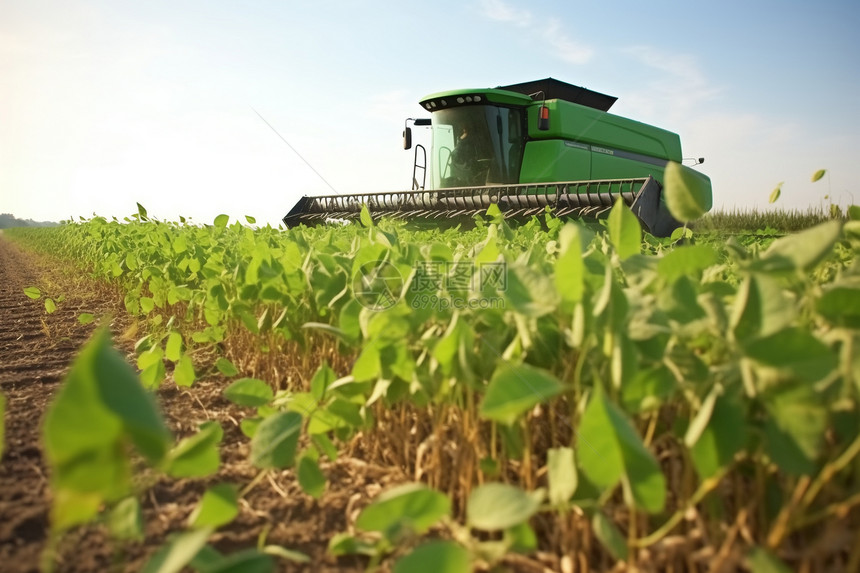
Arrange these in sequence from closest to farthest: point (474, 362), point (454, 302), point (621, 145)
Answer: point (474, 362)
point (454, 302)
point (621, 145)

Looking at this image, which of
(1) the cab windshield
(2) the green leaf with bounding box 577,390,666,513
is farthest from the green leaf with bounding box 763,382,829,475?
(1) the cab windshield

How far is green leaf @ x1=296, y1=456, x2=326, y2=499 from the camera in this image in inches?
35.3

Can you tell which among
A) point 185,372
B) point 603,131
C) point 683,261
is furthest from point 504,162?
point 683,261

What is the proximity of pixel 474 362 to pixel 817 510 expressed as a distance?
1.45 feet

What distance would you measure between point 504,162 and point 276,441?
7412 millimetres

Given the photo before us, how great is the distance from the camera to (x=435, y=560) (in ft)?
1.84

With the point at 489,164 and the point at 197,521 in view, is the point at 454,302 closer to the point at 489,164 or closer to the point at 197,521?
the point at 197,521

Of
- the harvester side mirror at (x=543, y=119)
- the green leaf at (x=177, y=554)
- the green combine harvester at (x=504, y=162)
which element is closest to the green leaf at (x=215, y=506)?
the green leaf at (x=177, y=554)

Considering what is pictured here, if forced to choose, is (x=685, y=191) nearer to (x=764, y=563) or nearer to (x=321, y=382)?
(x=764, y=563)

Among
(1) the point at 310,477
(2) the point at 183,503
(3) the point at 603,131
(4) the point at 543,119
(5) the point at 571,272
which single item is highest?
(3) the point at 603,131

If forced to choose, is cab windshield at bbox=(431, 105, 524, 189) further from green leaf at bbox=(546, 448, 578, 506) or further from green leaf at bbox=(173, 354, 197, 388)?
green leaf at bbox=(546, 448, 578, 506)

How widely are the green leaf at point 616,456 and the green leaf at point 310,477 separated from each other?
1.54 feet

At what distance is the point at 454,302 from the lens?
0.95 meters

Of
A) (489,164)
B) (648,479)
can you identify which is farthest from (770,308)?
(489,164)
